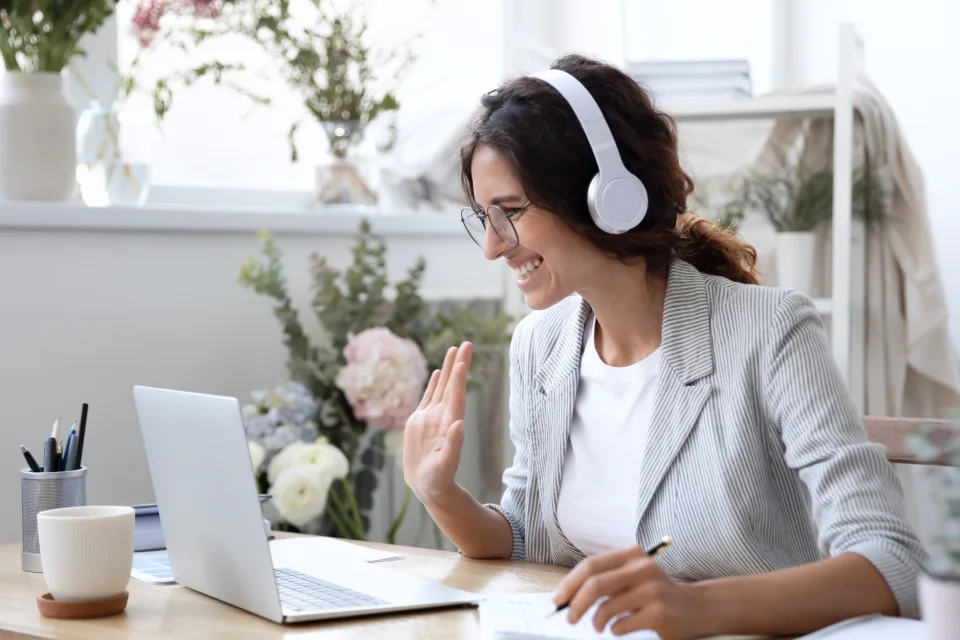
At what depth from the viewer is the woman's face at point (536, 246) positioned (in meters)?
1.60

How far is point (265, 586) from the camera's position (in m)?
1.21

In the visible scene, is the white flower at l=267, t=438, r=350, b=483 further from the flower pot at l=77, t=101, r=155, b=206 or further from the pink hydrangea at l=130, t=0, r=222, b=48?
the pink hydrangea at l=130, t=0, r=222, b=48

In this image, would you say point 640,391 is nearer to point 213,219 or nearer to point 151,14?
point 213,219

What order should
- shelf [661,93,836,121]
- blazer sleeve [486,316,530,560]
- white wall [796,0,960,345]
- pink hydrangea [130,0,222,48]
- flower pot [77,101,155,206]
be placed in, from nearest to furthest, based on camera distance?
blazer sleeve [486,316,530,560] → flower pot [77,101,155,206] → pink hydrangea [130,0,222,48] → shelf [661,93,836,121] → white wall [796,0,960,345]

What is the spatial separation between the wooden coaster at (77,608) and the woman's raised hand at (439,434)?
0.44 m

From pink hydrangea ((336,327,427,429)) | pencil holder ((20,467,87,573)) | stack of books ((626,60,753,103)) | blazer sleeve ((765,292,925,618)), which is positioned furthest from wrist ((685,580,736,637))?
stack of books ((626,60,753,103))

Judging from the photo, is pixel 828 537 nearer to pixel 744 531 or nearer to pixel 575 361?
pixel 744 531

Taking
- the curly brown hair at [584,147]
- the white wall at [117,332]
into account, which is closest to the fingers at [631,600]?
the curly brown hair at [584,147]

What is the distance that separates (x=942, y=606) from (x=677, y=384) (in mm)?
688

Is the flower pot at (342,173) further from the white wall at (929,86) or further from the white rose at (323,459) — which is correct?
the white wall at (929,86)

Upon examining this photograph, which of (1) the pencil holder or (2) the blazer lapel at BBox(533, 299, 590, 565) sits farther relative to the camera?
(2) the blazer lapel at BBox(533, 299, 590, 565)

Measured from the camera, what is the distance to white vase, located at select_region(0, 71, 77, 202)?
6.84 feet

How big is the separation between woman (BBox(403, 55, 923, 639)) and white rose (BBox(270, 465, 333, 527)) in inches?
20.5

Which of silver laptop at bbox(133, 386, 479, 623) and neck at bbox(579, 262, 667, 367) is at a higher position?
neck at bbox(579, 262, 667, 367)
